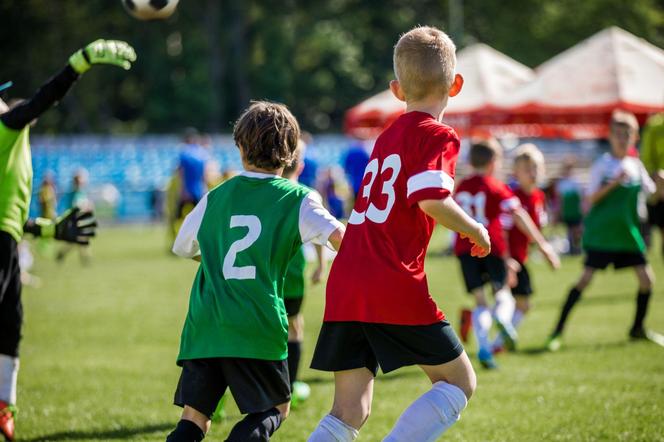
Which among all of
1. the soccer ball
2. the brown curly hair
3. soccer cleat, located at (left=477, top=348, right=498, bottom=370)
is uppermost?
the soccer ball

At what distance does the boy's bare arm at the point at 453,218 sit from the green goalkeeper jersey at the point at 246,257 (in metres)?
0.46

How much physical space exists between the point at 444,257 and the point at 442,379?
1666cm

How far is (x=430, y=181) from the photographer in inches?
145

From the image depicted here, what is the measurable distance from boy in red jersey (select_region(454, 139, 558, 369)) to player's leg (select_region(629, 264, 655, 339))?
4.34 feet

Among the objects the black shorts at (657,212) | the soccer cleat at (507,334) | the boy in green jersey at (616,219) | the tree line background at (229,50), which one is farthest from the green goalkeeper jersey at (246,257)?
the tree line background at (229,50)

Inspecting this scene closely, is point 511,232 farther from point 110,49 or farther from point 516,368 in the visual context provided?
point 110,49

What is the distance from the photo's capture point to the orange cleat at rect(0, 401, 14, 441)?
543 cm

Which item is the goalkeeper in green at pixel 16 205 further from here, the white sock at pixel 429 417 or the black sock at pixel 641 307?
the black sock at pixel 641 307

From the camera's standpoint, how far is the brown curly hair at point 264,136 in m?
4.04

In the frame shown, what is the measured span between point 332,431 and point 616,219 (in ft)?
18.5

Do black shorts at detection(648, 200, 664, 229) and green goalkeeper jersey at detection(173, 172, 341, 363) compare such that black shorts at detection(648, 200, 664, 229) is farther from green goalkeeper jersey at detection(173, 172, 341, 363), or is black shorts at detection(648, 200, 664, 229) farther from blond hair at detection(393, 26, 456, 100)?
green goalkeeper jersey at detection(173, 172, 341, 363)

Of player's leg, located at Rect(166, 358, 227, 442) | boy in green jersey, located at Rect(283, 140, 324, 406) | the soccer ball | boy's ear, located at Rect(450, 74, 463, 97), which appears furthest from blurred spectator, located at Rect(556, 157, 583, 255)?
player's leg, located at Rect(166, 358, 227, 442)

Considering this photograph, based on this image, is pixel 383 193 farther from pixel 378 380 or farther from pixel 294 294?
pixel 378 380

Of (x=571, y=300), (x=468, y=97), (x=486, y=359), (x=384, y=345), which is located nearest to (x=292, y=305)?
(x=486, y=359)
